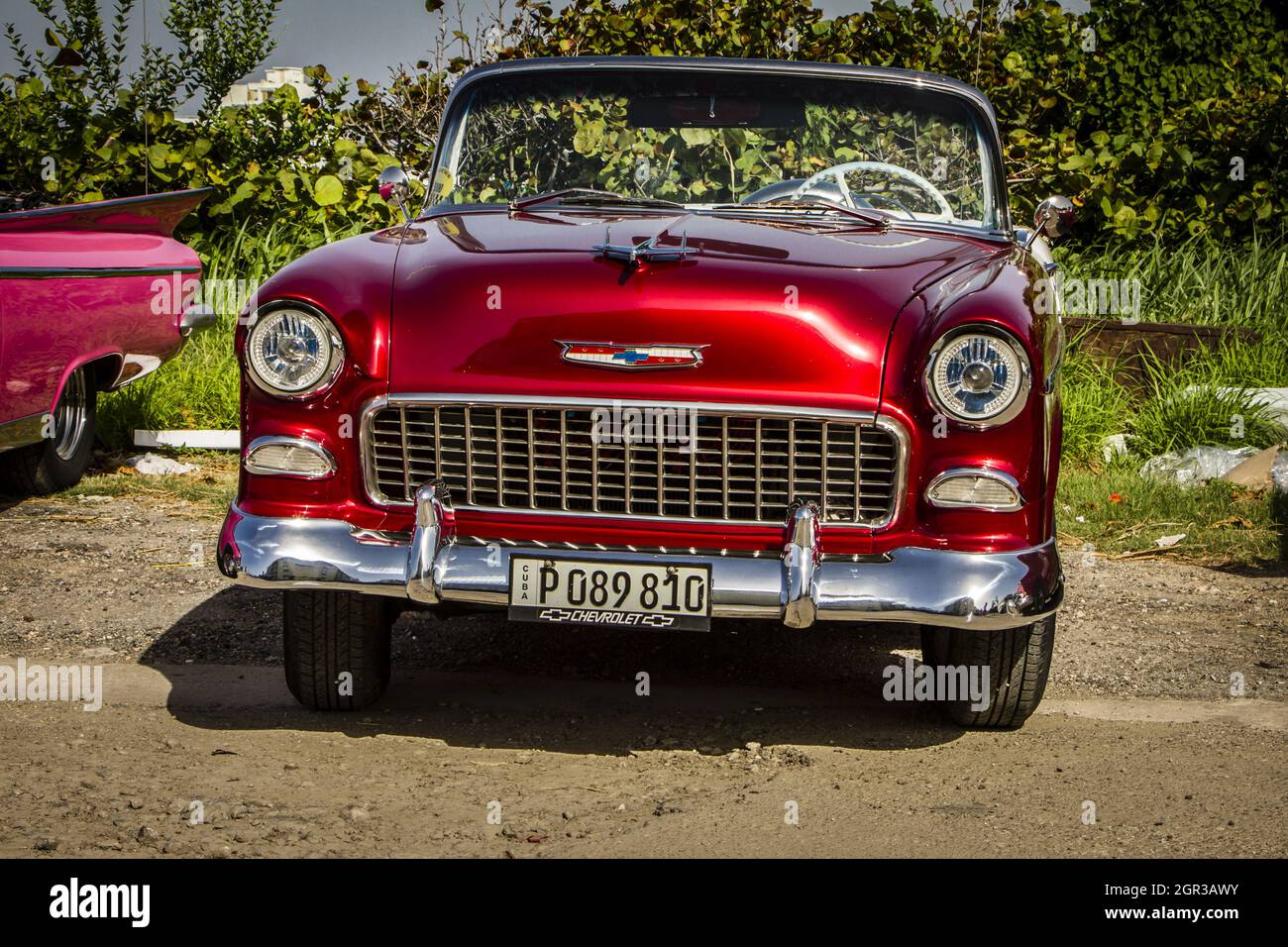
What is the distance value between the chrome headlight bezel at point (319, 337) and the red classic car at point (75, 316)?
2.58m

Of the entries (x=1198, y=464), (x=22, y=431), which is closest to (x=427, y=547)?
(x=22, y=431)

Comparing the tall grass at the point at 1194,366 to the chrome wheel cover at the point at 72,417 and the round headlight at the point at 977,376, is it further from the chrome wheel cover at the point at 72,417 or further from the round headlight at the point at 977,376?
the chrome wheel cover at the point at 72,417

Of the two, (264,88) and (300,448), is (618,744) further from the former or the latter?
(264,88)

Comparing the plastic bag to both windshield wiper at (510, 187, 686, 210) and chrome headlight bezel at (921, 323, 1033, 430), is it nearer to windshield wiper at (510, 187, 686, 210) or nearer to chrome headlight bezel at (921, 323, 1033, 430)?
windshield wiper at (510, 187, 686, 210)

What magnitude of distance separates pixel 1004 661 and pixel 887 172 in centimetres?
160

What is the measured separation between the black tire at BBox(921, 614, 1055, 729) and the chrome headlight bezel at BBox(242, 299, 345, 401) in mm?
1605

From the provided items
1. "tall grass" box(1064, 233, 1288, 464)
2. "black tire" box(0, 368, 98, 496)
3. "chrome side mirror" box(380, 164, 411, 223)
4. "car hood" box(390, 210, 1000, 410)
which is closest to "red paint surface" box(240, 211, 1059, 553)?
"car hood" box(390, 210, 1000, 410)

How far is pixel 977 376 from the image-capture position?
10.7ft

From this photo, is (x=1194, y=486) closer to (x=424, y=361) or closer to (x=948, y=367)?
(x=948, y=367)

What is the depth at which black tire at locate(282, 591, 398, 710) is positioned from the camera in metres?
3.63

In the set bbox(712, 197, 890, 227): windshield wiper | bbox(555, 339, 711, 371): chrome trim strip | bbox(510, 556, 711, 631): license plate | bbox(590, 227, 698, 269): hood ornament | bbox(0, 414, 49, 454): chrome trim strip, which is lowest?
bbox(0, 414, 49, 454): chrome trim strip
